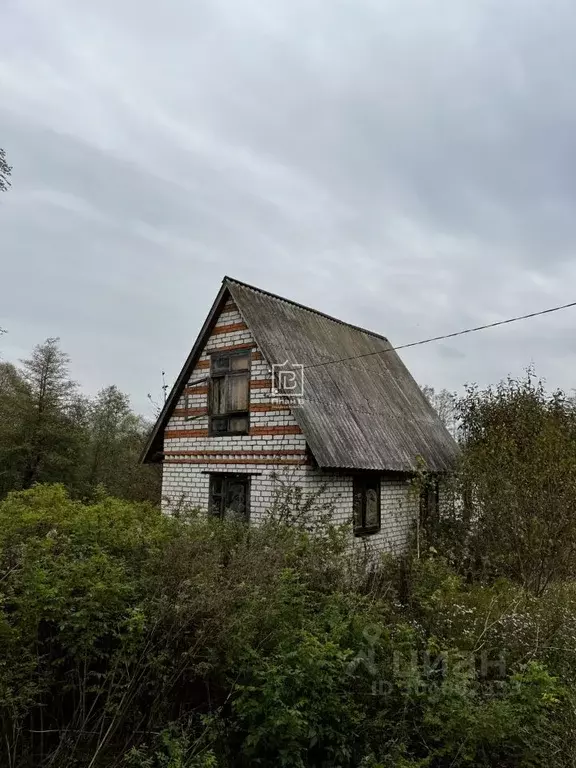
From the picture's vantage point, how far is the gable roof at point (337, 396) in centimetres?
1005

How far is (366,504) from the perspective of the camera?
35.2 feet

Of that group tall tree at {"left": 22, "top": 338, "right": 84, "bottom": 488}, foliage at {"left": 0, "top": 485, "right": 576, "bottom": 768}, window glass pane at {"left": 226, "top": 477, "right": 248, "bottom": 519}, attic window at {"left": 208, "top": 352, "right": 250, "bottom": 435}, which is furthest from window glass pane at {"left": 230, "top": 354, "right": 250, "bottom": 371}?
tall tree at {"left": 22, "top": 338, "right": 84, "bottom": 488}

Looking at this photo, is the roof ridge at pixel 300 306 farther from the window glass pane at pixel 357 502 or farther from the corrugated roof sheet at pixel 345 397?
the window glass pane at pixel 357 502

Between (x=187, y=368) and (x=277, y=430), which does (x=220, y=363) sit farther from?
(x=277, y=430)

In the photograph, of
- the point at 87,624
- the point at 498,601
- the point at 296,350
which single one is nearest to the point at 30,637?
the point at 87,624

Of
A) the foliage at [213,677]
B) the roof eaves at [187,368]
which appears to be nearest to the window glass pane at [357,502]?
the roof eaves at [187,368]

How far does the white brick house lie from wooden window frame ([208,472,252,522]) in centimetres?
2

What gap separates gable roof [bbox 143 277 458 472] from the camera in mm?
10055

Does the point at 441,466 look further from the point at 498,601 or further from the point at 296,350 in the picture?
the point at 498,601

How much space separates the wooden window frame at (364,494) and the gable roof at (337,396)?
48cm

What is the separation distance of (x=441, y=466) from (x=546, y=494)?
13.6ft

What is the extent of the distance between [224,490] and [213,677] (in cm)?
649

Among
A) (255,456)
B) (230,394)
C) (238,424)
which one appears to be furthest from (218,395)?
(255,456)

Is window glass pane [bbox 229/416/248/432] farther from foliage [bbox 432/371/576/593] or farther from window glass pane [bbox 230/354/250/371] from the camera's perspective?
foliage [bbox 432/371/576/593]
